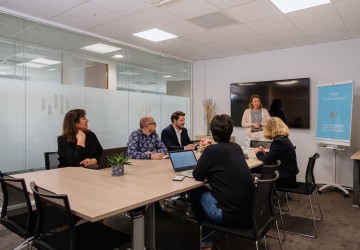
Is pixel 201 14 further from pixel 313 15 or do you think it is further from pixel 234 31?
pixel 313 15

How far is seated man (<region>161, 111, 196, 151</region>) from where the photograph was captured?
4.04 metres

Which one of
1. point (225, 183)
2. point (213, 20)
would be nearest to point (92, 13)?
point (213, 20)

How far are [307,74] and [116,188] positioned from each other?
4.83 metres

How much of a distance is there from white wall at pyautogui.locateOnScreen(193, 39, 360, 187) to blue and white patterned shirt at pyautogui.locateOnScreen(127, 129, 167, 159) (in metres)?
3.23

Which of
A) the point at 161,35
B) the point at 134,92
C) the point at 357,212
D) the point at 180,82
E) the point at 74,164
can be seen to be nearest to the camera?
the point at 74,164

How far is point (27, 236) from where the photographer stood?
6.60 ft

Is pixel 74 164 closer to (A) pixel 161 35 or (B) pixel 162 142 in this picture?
(B) pixel 162 142

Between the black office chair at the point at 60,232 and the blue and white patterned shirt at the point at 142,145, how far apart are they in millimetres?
1492

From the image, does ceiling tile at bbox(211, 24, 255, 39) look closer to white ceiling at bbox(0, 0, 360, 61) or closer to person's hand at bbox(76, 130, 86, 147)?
white ceiling at bbox(0, 0, 360, 61)

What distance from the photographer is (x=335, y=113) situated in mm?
4770

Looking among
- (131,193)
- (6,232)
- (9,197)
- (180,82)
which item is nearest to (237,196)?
(131,193)

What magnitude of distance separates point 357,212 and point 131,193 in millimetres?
3426

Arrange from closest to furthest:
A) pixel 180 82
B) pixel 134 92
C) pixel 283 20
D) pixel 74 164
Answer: pixel 74 164, pixel 283 20, pixel 134 92, pixel 180 82

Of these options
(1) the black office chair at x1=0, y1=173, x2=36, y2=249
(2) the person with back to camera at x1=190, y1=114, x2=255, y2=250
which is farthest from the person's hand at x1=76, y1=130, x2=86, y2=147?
(2) the person with back to camera at x1=190, y1=114, x2=255, y2=250
